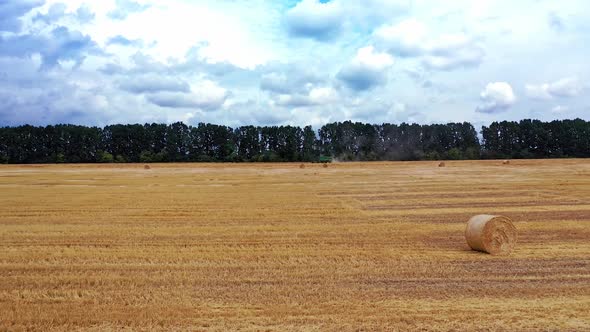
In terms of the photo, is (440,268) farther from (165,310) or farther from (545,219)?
(545,219)

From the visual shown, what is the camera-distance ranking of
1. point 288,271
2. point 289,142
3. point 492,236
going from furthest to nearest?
point 289,142 → point 492,236 → point 288,271

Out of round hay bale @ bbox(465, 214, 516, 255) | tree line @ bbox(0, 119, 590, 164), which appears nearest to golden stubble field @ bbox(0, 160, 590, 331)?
round hay bale @ bbox(465, 214, 516, 255)

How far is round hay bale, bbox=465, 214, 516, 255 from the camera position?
12406 mm

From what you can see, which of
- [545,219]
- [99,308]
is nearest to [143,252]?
[99,308]

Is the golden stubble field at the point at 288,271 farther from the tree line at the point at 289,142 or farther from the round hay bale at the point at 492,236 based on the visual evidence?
the tree line at the point at 289,142

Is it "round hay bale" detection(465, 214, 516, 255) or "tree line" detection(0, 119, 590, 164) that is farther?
"tree line" detection(0, 119, 590, 164)

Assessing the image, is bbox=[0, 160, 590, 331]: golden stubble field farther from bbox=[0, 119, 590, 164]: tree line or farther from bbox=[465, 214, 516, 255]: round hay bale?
bbox=[0, 119, 590, 164]: tree line

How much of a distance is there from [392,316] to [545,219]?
11.3 m

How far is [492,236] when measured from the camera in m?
12.4

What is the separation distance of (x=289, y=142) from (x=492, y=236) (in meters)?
109

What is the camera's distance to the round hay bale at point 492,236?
12406mm

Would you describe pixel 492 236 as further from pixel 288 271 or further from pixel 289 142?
pixel 289 142

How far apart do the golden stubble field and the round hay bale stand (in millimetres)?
353

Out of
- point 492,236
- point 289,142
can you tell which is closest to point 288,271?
point 492,236
